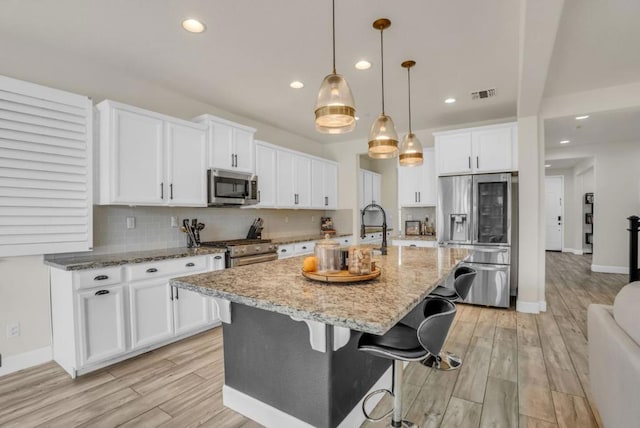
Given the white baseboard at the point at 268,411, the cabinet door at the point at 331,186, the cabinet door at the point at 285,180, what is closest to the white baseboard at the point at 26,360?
the white baseboard at the point at 268,411

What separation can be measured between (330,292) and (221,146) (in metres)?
2.87

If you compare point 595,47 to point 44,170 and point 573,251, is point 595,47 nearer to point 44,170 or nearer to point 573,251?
point 44,170

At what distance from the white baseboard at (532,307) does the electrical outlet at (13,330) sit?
518 centimetres

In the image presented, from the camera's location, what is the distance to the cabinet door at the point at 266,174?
A: 4409 mm

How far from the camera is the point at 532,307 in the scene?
4012mm

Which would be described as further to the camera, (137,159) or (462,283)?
(137,159)

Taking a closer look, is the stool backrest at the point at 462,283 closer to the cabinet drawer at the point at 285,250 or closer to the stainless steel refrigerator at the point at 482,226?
the stainless steel refrigerator at the point at 482,226

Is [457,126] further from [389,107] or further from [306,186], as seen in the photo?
[306,186]

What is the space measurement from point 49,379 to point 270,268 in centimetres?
202

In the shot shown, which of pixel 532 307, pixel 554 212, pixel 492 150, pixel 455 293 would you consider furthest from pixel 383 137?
pixel 554 212

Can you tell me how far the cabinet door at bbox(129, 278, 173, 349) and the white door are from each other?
34.5ft

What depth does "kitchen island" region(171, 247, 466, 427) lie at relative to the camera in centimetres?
129

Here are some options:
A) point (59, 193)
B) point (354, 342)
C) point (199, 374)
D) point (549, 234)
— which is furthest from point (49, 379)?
point (549, 234)

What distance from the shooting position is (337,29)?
2.50 metres
